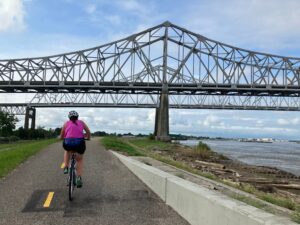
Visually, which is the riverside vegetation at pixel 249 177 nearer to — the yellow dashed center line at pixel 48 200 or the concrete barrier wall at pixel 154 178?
the concrete barrier wall at pixel 154 178

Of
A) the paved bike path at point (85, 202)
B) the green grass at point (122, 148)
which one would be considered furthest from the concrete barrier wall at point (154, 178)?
the green grass at point (122, 148)

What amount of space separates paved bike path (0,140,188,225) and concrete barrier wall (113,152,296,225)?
0.21 meters

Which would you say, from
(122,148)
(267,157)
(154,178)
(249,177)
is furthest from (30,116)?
(154,178)

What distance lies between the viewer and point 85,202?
35.2 feet

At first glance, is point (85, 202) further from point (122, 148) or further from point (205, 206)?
point (122, 148)

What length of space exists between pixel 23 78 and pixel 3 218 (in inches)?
3940

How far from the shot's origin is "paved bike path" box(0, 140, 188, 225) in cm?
897

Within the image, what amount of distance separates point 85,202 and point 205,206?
11.9ft

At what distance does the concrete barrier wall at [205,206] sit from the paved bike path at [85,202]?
0.69 feet

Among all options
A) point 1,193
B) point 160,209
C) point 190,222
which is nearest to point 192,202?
point 190,222

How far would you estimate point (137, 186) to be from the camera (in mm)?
13102

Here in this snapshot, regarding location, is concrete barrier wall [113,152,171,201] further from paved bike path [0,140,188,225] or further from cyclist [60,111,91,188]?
cyclist [60,111,91,188]

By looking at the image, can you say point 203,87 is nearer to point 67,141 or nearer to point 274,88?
point 274,88

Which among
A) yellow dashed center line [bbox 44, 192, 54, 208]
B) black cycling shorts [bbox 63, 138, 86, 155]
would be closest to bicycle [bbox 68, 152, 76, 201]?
black cycling shorts [bbox 63, 138, 86, 155]
